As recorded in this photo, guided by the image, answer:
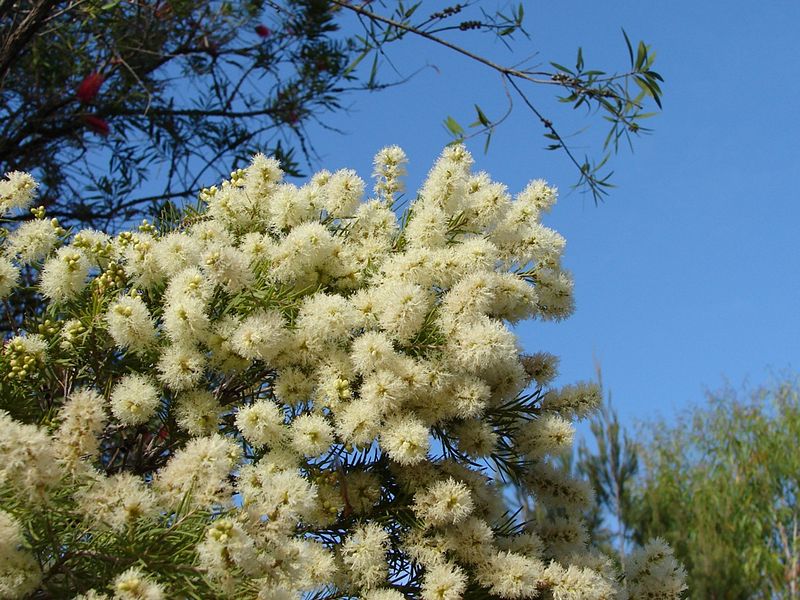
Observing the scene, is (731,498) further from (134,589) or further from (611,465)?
(134,589)

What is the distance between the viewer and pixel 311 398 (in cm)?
157

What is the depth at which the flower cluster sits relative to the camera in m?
1.28

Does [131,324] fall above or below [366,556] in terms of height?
above

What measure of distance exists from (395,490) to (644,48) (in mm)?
1155

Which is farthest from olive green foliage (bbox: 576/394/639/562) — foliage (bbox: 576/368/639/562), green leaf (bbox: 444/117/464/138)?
green leaf (bbox: 444/117/464/138)

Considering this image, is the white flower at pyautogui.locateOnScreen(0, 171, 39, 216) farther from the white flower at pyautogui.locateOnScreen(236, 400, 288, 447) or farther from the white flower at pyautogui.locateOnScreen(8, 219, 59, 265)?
the white flower at pyautogui.locateOnScreen(236, 400, 288, 447)

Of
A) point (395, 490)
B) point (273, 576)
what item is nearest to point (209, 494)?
point (273, 576)

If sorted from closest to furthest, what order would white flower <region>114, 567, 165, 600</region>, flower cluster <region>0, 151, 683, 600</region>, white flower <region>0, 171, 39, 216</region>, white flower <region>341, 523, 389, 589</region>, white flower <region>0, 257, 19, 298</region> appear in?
white flower <region>114, 567, 165, 600</region> < flower cluster <region>0, 151, 683, 600</region> < white flower <region>341, 523, 389, 589</region> < white flower <region>0, 257, 19, 298</region> < white flower <region>0, 171, 39, 216</region>

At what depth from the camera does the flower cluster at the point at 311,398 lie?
1.28 metres

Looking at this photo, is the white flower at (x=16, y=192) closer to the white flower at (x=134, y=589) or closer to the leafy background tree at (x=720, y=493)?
the white flower at (x=134, y=589)

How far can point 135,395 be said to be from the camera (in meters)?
1.48

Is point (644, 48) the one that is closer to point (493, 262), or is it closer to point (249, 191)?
point (493, 262)

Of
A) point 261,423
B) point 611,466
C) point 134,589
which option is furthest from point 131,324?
point 611,466

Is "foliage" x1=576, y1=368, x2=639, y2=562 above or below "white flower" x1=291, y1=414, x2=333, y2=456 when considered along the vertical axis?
above
